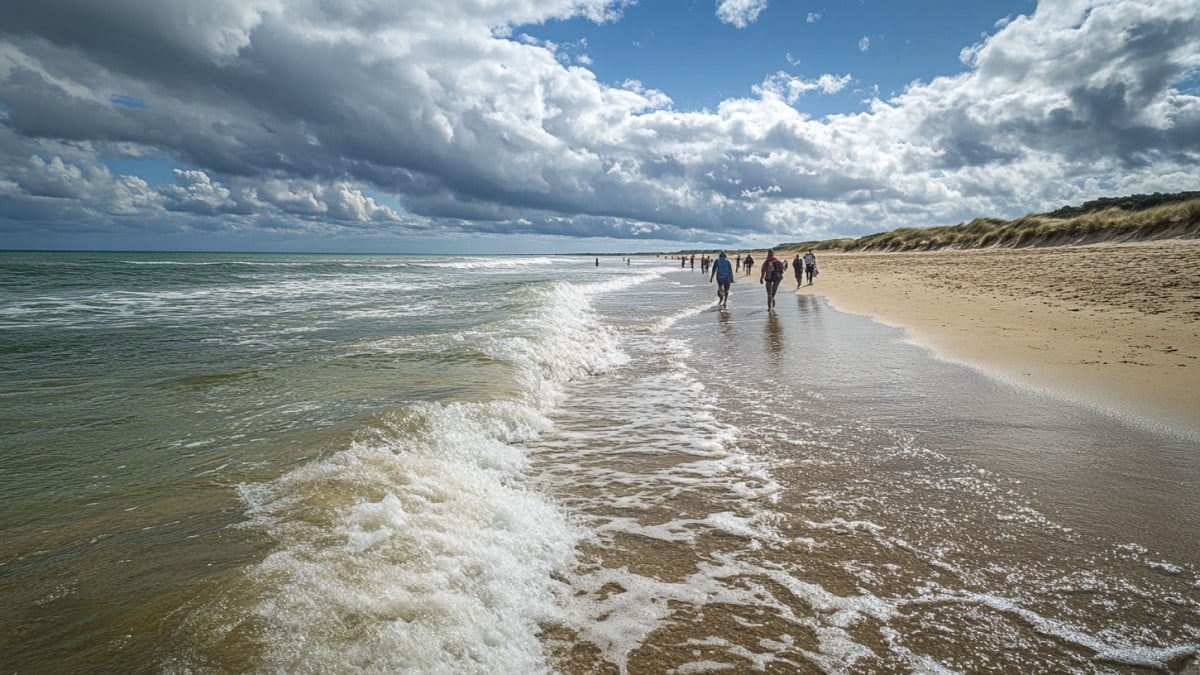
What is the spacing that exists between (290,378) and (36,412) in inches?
117

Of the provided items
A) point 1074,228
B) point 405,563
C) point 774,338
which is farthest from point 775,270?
point 1074,228

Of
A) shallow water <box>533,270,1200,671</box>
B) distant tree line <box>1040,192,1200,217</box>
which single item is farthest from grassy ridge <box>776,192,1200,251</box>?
shallow water <box>533,270,1200,671</box>

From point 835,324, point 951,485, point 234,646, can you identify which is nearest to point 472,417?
point 234,646

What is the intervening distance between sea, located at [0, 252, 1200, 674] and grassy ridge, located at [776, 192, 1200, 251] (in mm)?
31731

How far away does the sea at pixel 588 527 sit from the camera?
2807 mm

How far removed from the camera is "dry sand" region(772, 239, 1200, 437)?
281 inches

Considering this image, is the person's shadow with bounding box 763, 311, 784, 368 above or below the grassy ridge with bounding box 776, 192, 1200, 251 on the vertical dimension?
below

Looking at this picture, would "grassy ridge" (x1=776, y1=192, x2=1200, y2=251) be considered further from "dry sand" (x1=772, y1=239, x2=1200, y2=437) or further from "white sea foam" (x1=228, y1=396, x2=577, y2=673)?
"white sea foam" (x1=228, y1=396, x2=577, y2=673)

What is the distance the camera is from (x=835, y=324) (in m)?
15.2

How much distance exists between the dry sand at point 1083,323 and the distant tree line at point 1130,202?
1126 inches

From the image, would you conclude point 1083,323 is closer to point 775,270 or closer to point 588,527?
point 775,270

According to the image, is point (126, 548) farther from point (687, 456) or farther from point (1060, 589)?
point (1060, 589)

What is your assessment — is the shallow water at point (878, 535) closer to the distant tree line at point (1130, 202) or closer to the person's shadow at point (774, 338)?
the person's shadow at point (774, 338)

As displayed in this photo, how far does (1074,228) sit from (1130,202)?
26.8 meters
